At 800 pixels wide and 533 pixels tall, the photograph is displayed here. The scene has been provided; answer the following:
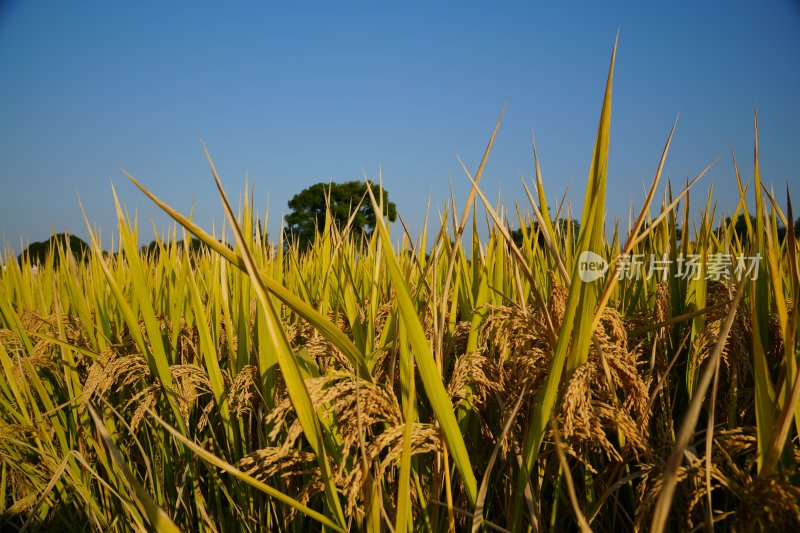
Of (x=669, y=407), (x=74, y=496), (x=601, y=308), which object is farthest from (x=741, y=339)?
(x=74, y=496)

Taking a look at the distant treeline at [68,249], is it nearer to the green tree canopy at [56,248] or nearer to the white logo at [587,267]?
the green tree canopy at [56,248]

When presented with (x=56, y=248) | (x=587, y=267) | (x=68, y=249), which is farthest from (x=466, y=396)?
(x=56, y=248)

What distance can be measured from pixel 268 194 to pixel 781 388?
1.59 meters

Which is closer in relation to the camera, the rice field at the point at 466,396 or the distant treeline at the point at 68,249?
the rice field at the point at 466,396

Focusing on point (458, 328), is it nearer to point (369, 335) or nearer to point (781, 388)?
point (369, 335)

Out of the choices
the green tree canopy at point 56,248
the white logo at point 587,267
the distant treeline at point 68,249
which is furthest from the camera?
the distant treeline at point 68,249

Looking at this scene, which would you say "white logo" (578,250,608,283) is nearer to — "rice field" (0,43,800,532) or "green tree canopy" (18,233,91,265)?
"rice field" (0,43,800,532)

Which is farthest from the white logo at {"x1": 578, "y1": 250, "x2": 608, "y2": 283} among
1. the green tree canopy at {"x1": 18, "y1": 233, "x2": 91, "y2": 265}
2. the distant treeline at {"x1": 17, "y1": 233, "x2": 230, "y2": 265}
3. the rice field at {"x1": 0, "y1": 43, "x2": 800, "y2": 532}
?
the green tree canopy at {"x1": 18, "y1": 233, "x2": 91, "y2": 265}

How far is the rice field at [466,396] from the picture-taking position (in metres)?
0.76

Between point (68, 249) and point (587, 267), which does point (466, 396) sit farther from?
point (68, 249)

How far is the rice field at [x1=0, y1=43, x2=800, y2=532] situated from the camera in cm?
→ 76

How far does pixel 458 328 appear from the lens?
4.09 feet

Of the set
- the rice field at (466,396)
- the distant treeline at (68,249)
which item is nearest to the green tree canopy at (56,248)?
the distant treeline at (68,249)

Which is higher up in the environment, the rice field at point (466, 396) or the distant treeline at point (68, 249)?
the distant treeline at point (68, 249)
